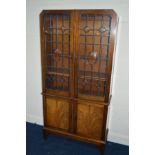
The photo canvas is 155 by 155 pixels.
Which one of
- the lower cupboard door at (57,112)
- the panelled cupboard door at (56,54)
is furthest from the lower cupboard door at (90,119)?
the panelled cupboard door at (56,54)

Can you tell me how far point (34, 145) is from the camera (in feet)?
8.47

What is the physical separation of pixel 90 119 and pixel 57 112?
540 mm

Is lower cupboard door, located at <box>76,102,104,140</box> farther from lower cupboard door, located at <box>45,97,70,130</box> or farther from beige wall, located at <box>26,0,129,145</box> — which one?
beige wall, located at <box>26,0,129,145</box>

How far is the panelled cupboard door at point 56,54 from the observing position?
2307mm

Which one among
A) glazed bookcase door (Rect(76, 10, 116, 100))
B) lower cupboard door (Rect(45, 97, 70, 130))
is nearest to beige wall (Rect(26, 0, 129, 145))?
glazed bookcase door (Rect(76, 10, 116, 100))

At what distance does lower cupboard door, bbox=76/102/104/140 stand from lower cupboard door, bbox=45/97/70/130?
8.1 inches

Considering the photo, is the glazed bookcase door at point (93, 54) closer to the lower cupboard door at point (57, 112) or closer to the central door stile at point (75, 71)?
the central door stile at point (75, 71)

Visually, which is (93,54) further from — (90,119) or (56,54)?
(90,119)

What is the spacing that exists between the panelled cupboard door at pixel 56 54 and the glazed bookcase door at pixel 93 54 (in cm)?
17

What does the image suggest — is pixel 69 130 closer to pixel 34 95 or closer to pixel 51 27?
pixel 34 95

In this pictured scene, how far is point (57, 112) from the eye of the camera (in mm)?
2512

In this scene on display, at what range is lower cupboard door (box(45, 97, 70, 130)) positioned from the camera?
8.03 feet
